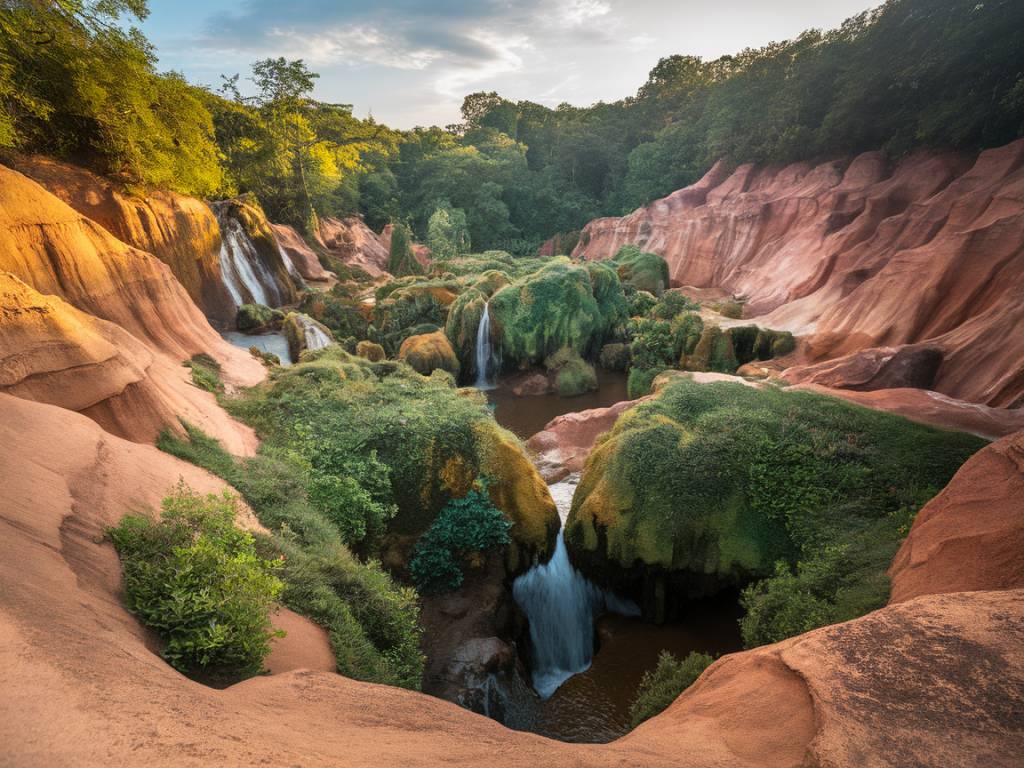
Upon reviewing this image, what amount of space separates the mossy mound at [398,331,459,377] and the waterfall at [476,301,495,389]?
125 centimetres

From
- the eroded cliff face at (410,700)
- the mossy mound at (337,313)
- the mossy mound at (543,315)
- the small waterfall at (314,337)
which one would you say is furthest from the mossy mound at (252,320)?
the eroded cliff face at (410,700)

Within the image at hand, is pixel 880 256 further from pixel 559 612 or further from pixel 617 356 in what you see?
pixel 559 612

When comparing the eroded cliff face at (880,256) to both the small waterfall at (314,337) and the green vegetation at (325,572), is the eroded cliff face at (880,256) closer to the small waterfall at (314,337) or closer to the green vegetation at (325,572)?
the green vegetation at (325,572)

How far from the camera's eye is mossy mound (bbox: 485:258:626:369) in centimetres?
2422

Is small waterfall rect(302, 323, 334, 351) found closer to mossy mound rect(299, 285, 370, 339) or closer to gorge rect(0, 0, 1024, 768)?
gorge rect(0, 0, 1024, 768)

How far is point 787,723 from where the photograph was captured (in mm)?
3383

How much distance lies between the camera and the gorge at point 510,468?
3291mm

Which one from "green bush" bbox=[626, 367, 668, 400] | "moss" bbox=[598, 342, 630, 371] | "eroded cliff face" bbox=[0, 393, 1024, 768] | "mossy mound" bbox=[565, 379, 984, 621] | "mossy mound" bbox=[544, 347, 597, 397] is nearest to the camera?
"eroded cliff face" bbox=[0, 393, 1024, 768]

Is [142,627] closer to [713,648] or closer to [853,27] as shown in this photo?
[713,648]

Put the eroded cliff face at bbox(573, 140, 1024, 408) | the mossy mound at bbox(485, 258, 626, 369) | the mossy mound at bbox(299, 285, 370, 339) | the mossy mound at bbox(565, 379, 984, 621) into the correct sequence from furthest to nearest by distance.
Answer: the mossy mound at bbox(299, 285, 370, 339), the mossy mound at bbox(485, 258, 626, 369), the eroded cliff face at bbox(573, 140, 1024, 408), the mossy mound at bbox(565, 379, 984, 621)

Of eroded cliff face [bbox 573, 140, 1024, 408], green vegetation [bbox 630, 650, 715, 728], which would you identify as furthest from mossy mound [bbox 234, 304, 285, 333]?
eroded cliff face [bbox 573, 140, 1024, 408]

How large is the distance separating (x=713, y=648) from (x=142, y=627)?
9439 mm

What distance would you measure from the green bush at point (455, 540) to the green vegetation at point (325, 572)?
1.60 m

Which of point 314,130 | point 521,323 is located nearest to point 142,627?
point 521,323
